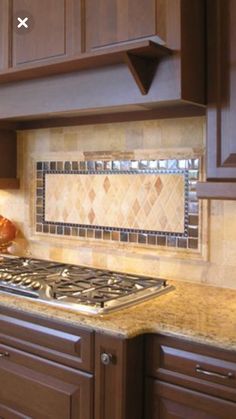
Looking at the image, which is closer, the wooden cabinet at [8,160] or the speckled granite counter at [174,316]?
Answer: the speckled granite counter at [174,316]

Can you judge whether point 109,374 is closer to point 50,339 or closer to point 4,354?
point 50,339

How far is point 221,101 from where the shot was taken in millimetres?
1833

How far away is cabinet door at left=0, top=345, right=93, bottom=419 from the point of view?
177 centimetres

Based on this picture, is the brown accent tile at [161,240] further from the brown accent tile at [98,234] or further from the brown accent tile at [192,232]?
the brown accent tile at [98,234]

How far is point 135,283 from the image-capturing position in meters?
2.20

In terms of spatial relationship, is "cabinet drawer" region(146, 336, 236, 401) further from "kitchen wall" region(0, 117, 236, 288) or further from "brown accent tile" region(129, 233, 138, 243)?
"brown accent tile" region(129, 233, 138, 243)

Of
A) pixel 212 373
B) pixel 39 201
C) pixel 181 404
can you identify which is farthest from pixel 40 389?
pixel 39 201

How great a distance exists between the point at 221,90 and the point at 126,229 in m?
0.89

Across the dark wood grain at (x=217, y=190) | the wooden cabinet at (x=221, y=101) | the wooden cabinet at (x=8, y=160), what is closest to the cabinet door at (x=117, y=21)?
the wooden cabinet at (x=221, y=101)

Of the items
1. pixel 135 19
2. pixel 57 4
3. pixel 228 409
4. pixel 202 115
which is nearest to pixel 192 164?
pixel 202 115

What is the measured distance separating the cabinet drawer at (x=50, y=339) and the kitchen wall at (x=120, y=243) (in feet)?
2.28

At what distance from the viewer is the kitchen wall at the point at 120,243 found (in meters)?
2.18

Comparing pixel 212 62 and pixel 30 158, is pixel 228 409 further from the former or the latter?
pixel 30 158

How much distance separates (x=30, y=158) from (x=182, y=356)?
1.64 m
